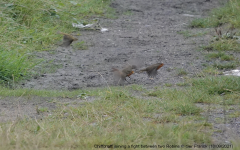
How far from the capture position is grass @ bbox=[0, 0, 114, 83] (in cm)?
540

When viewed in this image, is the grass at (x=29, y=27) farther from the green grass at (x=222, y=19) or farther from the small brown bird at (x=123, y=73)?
the green grass at (x=222, y=19)

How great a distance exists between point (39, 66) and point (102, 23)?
3.61 m

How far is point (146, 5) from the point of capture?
11172 millimetres

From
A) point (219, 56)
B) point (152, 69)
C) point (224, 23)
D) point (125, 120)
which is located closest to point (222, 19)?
point (224, 23)

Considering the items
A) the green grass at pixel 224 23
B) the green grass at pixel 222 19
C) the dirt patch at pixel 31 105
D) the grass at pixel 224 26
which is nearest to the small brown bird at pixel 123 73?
the dirt patch at pixel 31 105

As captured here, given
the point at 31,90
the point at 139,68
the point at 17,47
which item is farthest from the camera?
the point at 17,47

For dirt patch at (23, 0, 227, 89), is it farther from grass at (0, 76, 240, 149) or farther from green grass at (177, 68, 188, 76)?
grass at (0, 76, 240, 149)

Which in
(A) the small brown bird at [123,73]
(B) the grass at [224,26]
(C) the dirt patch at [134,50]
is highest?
(B) the grass at [224,26]

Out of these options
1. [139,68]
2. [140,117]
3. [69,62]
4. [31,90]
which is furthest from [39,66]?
→ [140,117]

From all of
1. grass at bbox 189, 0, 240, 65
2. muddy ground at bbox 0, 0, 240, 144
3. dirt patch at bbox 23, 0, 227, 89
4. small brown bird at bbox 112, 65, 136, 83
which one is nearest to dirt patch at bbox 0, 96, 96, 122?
muddy ground at bbox 0, 0, 240, 144

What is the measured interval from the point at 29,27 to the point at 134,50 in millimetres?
2213

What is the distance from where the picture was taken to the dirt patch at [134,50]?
17.9 feet

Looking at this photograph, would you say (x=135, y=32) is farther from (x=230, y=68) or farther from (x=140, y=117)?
(x=140, y=117)

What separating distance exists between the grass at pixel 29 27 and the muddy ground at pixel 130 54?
11.7 inches
